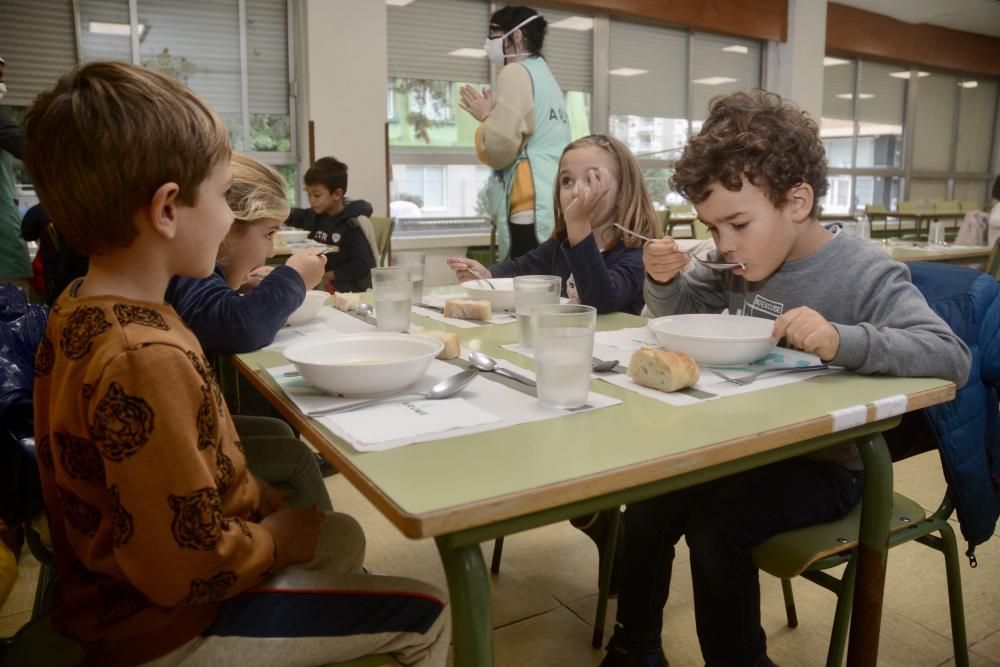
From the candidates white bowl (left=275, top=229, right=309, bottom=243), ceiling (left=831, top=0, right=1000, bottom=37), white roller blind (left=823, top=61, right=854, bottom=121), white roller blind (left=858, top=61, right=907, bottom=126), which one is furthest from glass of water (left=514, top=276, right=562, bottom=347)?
white roller blind (left=858, top=61, right=907, bottom=126)

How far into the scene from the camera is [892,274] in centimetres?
119

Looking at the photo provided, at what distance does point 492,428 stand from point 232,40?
4992 millimetres

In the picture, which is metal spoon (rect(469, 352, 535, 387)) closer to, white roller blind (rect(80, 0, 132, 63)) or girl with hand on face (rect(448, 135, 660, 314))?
girl with hand on face (rect(448, 135, 660, 314))

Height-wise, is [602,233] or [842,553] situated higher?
[602,233]

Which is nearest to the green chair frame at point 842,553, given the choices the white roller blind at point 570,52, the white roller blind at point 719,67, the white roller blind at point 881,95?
the white roller blind at point 570,52

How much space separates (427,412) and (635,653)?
0.70m

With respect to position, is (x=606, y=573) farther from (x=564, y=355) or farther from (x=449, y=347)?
(x=564, y=355)

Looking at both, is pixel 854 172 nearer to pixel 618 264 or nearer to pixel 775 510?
pixel 618 264

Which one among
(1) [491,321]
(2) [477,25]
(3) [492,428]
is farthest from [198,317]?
(2) [477,25]

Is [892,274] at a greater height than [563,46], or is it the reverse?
[563,46]

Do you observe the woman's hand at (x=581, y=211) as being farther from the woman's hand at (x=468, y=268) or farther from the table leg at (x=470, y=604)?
the table leg at (x=470, y=604)

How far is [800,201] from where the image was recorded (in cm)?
127

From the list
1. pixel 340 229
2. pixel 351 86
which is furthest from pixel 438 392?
pixel 351 86

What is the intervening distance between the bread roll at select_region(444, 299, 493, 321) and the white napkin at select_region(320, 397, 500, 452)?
2.09ft
